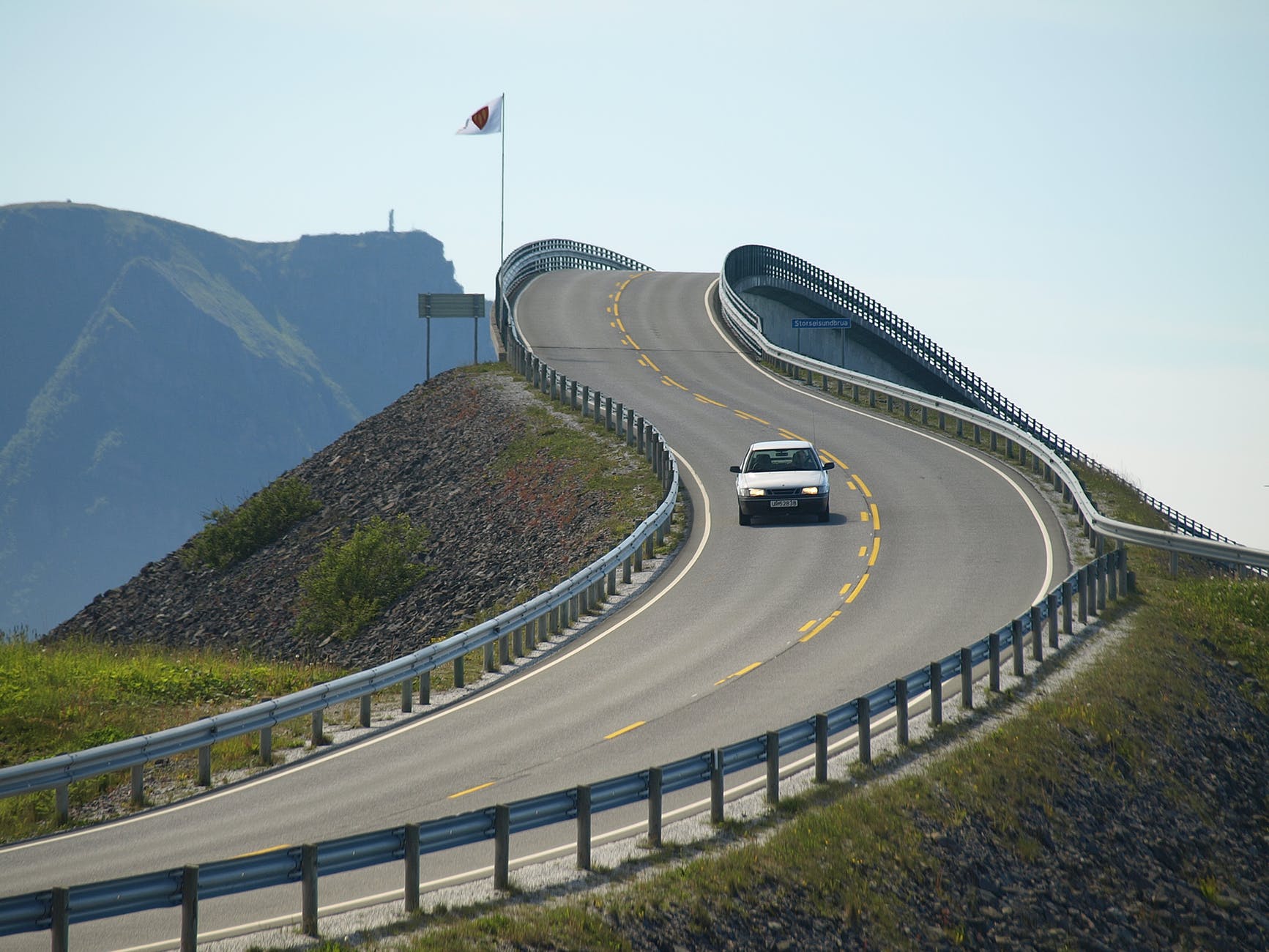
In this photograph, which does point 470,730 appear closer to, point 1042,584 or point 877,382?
point 1042,584

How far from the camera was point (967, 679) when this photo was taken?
51.6 feet

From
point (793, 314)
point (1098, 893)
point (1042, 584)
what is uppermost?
point (793, 314)

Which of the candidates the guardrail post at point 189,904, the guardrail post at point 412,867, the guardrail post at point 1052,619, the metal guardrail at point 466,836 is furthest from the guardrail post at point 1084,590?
the guardrail post at point 189,904

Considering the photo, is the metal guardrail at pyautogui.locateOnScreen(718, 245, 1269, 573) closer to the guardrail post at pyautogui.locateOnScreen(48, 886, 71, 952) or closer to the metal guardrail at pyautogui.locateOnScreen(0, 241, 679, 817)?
the metal guardrail at pyautogui.locateOnScreen(0, 241, 679, 817)

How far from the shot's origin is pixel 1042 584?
72.9ft

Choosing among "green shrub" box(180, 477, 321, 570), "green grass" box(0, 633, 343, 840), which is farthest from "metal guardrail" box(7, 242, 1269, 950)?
"green shrub" box(180, 477, 321, 570)

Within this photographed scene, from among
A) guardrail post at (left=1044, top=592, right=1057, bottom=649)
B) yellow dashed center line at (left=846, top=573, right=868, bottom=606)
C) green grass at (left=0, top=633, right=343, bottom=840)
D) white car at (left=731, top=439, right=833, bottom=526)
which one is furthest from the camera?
white car at (left=731, top=439, right=833, bottom=526)

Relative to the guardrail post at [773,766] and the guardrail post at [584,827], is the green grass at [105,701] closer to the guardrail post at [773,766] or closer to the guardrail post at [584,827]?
the guardrail post at [584,827]

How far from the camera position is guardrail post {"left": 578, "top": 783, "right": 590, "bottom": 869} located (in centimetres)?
1076

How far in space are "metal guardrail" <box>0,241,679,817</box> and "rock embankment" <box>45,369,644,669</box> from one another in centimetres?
244

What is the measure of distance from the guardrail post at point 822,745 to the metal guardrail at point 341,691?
220 inches

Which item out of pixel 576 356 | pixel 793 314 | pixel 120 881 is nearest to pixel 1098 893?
pixel 120 881

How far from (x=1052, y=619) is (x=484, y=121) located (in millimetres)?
43912

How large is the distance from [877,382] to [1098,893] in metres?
31.3
